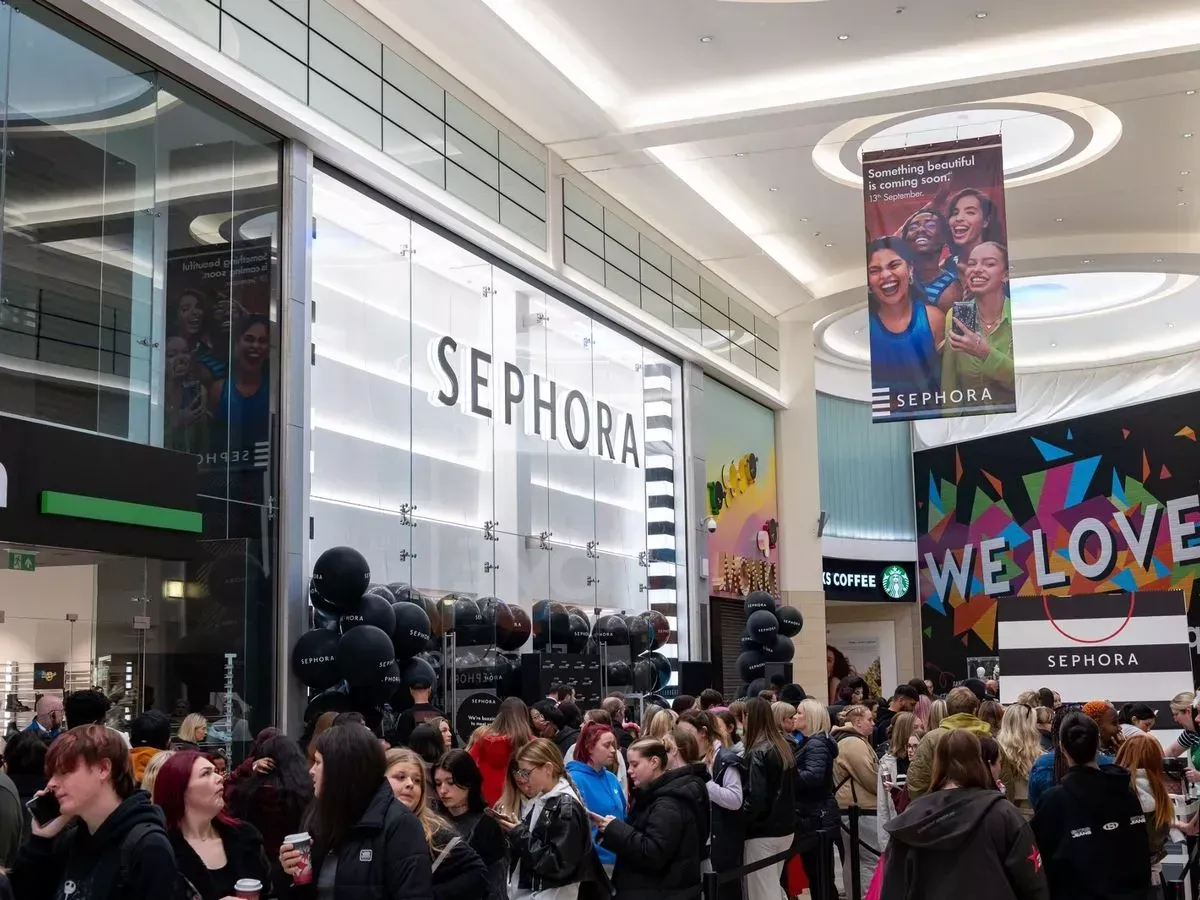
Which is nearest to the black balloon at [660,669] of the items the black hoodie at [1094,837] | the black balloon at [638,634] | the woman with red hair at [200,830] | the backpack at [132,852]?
the black balloon at [638,634]

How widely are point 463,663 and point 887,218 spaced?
229 inches

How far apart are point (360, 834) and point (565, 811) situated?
4.37ft

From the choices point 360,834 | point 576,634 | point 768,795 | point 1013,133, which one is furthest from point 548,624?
point 360,834

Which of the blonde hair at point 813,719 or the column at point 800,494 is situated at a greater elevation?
the column at point 800,494

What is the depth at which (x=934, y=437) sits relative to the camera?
28953 mm

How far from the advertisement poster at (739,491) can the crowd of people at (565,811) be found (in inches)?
431

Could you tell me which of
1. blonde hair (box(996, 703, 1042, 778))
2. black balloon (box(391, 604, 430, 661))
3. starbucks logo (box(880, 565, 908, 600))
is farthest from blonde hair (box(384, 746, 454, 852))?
starbucks logo (box(880, 565, 908, 600))

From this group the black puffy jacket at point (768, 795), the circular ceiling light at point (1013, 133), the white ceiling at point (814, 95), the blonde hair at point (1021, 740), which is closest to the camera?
the black puffy jacket at point (768, 795)

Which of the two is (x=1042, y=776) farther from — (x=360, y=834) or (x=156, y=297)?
(x=156, y=297)

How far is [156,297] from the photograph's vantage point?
29.5 ft

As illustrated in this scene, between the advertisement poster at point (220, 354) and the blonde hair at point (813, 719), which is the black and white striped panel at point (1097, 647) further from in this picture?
the advertisement poster at point (220, 354)

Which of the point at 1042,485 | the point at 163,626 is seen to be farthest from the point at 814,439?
the point at 163,626

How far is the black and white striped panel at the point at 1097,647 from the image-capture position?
9648mm

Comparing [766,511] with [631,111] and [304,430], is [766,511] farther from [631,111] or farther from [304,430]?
[304,430]
